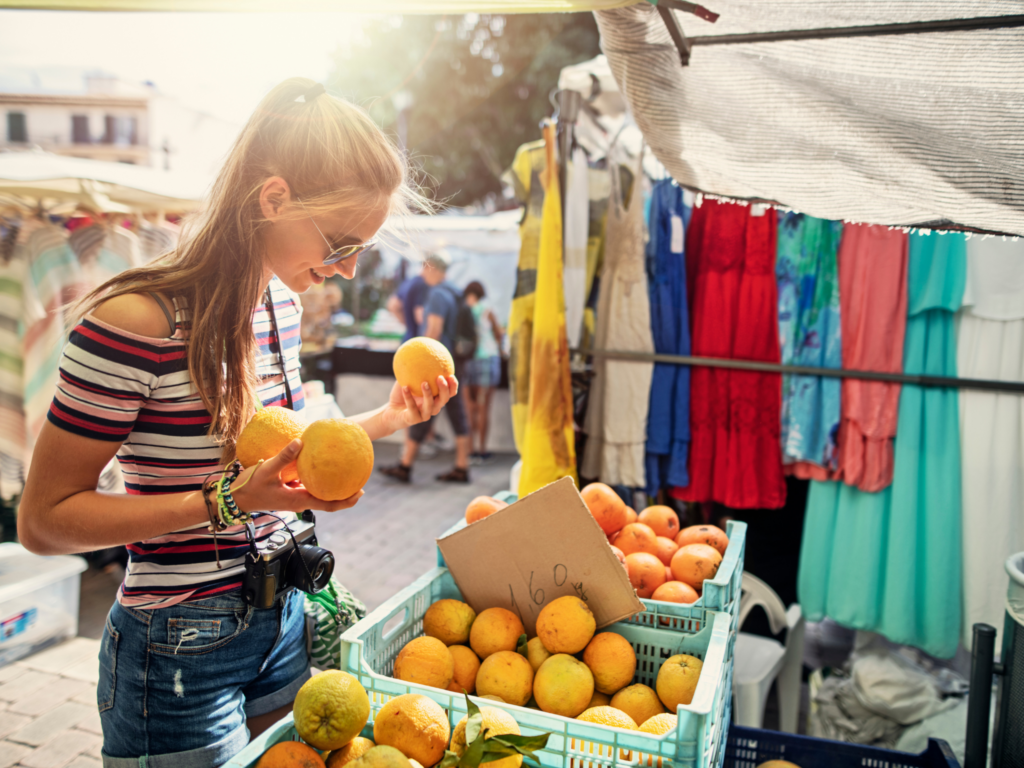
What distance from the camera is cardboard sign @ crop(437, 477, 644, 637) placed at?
163 centimetres

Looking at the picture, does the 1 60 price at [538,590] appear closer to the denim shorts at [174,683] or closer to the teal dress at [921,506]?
the denim shorts at [174,683]

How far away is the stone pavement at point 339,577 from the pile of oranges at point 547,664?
2.61 m

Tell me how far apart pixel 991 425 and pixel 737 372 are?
1133mm

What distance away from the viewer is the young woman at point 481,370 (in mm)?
8469

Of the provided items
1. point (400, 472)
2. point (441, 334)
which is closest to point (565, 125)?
point (441, 334)

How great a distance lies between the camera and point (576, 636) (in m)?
1.58

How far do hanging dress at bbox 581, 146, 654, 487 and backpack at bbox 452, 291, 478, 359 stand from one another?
15.1 feet

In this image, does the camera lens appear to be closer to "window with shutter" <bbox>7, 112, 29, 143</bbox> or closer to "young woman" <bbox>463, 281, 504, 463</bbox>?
"young woman" <bbox>463, 281, 504, 463</bbox>

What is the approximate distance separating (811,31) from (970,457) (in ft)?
7.15

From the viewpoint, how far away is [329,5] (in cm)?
165

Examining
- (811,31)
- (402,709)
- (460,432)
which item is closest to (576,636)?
(402,709)

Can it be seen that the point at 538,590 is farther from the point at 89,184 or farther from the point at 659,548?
the point at 89,184

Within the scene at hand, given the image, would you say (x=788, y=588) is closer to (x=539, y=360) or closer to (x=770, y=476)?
(x=770, y=476)

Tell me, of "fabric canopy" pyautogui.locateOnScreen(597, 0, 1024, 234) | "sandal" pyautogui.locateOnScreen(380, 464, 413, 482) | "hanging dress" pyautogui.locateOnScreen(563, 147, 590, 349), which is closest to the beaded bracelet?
"fabric canopy" pyautogui.locateOnScreen(597, 0, 1024, 234)
